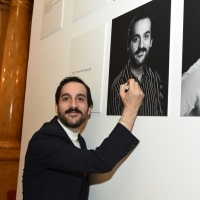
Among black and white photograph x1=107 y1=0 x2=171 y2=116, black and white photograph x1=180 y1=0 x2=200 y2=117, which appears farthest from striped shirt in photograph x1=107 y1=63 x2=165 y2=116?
black and white photograph x1=180 y1=0 x2=200 y2=117

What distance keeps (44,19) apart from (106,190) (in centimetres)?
148

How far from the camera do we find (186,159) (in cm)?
101

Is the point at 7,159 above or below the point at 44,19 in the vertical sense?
below

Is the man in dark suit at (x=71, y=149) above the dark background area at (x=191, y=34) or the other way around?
the other way around

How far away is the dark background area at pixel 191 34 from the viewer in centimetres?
101

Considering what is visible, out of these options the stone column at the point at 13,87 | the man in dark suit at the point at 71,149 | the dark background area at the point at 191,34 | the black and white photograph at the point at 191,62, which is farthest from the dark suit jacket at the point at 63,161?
the stone column at the point at 13,87

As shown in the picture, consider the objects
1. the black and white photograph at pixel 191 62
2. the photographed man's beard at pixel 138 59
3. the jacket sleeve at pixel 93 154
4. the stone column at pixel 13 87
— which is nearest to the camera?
the black and white photograph at pixel 191 62

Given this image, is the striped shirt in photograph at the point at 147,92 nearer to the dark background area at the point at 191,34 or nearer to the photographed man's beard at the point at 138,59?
the photographed man's beard at the point at 138,59

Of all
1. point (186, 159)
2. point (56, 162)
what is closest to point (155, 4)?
point (186, 159)

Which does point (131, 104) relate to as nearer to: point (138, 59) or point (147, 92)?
point (147, 92)

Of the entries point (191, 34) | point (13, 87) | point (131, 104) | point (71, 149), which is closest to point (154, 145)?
point (131, 104)

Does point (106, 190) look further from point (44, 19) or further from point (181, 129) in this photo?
point (44, 19)

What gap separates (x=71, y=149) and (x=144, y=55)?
1.76ft

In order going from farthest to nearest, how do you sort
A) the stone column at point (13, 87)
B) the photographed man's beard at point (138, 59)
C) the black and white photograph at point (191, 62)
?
the stone column at point (13, 87) → the photographed man's beard at point (138, 59) → the black and white photograph at point (191, 62)
